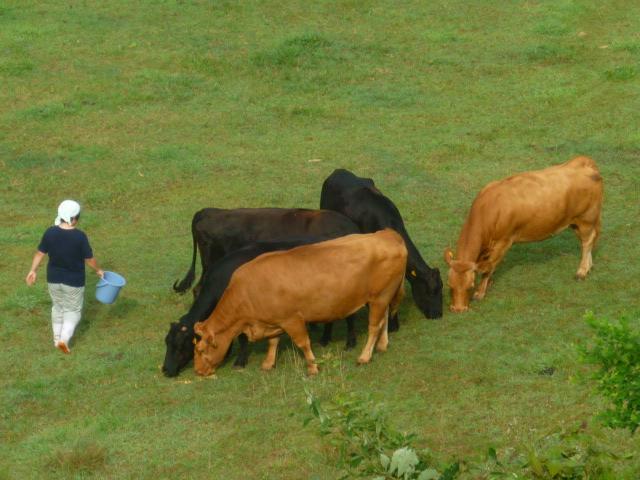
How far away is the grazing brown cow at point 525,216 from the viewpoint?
454 inches

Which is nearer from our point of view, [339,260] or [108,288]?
[339,260]

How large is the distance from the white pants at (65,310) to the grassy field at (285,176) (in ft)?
1.08

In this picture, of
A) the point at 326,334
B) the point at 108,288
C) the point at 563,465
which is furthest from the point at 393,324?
the point at 563,465

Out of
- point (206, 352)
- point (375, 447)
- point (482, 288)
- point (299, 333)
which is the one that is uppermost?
point (375, 447)

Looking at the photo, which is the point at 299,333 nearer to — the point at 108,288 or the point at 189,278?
the point at 108,288

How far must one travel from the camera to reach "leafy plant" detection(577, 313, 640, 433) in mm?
3756

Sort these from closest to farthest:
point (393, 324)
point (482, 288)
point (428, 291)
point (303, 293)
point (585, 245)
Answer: point (303, 293)
point (393, 324)
point (428, 291)
point (482, 288)
point (585, 245)

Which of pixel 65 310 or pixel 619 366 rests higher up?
pixel 619 366

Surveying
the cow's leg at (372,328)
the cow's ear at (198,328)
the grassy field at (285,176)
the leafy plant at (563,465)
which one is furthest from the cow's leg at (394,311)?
the leafy plant at (563,465)

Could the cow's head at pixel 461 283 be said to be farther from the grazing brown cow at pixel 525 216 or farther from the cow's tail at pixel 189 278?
the cow's tail at pixel 189 278

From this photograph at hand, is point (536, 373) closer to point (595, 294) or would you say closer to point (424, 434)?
point (424, 434)

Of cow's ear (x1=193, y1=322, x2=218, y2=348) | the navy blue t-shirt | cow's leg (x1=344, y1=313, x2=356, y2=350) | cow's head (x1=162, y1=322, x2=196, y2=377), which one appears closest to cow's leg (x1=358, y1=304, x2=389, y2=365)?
cow's leg (x1=344, y1=313, x2=356, y2=350)

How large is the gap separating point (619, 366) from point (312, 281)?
5.78m

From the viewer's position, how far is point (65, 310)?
10.3 metres
